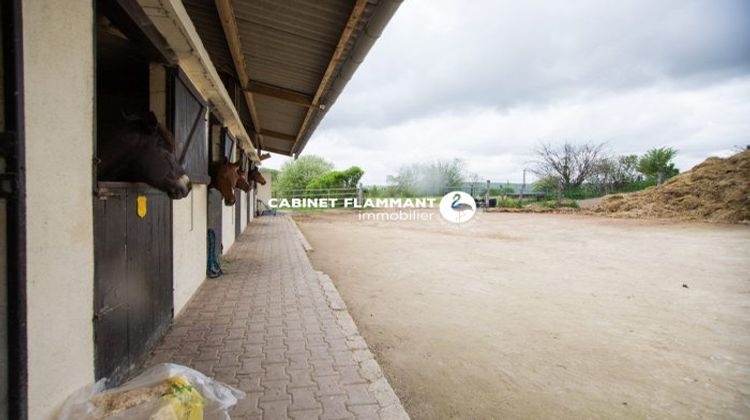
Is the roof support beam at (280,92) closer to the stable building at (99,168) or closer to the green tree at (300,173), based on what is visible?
the stable building at (99,168)

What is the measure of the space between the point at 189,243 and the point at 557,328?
4.22m

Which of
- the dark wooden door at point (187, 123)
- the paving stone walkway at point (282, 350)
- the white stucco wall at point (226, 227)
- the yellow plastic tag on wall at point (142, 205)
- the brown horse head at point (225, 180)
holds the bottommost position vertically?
the paving stone walkway at point (282, 350)

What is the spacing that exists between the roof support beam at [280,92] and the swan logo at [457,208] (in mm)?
12117

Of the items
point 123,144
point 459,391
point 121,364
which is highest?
point 123,144

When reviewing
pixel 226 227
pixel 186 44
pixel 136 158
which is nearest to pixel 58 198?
pixel 136 158

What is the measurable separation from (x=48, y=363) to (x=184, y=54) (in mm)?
2745

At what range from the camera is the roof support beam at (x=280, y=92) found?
→ 23.7 ft

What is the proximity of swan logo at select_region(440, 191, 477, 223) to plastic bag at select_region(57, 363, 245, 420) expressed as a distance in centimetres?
1645

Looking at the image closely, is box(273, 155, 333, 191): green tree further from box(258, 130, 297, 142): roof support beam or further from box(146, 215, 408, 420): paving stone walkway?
box(146, 215, 408, 420): paving stone walkway

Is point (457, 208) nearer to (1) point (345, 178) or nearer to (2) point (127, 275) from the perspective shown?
(1) point (345, 178)

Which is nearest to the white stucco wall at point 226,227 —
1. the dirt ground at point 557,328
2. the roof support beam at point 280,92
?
the dirt ground at point 557,328

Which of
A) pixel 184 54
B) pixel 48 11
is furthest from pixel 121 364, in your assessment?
pixel 184 54

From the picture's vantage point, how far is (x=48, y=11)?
172 cm

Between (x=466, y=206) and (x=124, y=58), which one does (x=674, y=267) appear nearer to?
(x=124, y=58)
